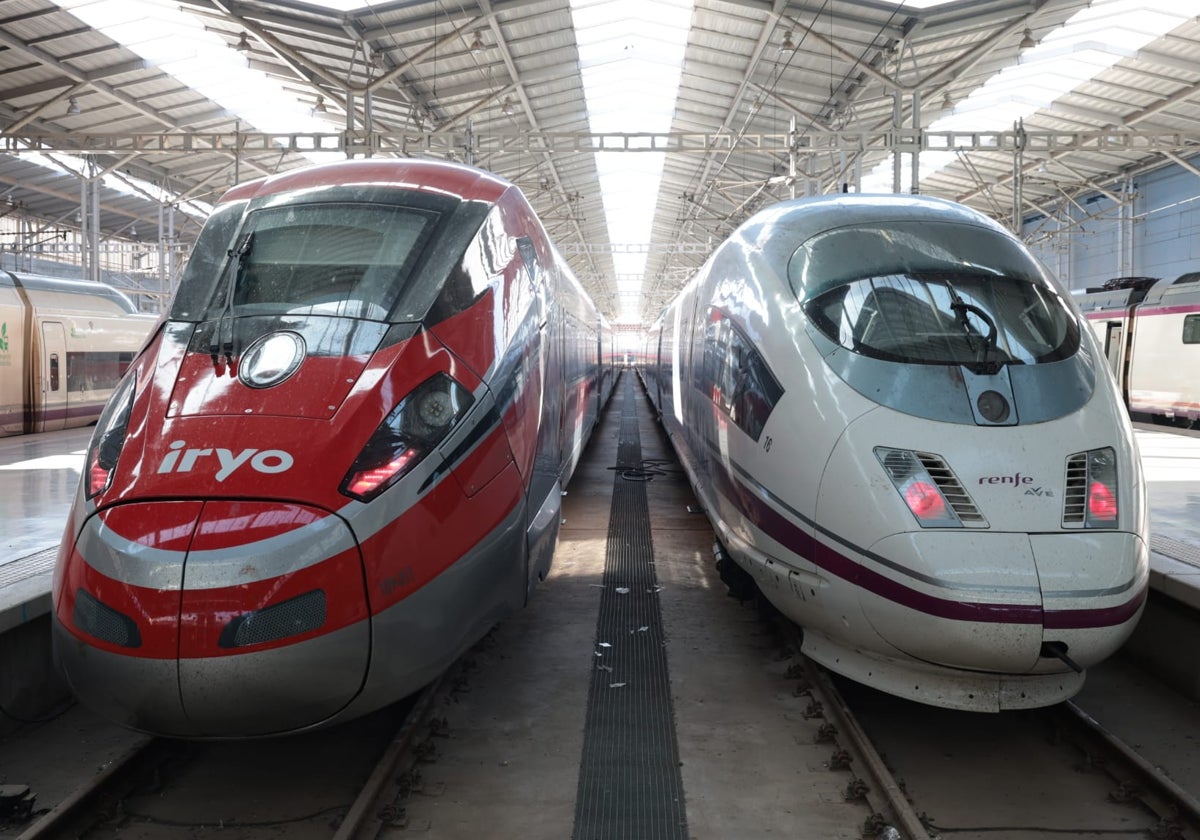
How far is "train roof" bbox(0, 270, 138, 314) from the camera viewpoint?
14859mm

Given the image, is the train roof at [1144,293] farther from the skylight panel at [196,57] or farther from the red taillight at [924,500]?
the skylight panel at [196,57]

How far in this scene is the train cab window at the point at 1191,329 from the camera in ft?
57.3

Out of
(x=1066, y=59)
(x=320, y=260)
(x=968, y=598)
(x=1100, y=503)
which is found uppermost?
(x=1066, y=59)

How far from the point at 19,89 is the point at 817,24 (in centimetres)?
1648

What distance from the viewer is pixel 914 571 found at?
12.9 feet

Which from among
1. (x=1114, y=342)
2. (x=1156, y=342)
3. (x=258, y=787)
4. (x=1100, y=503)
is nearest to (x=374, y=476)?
(x=258, y=787)

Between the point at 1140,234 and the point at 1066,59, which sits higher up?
the point at 1066,59

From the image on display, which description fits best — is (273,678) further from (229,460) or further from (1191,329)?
(1191,329)

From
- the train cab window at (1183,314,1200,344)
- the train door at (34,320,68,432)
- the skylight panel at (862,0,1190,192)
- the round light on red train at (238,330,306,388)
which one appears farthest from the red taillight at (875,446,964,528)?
the skylight panel at (862,0,1190,192)

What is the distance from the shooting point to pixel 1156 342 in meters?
18.8

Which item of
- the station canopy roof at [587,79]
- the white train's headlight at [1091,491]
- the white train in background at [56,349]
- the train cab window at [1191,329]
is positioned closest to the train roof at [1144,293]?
the train cab window at [1191,329]

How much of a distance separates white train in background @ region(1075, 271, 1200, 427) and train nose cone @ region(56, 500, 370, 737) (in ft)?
58.9

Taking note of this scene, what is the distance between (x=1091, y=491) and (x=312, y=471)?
326 centimetres

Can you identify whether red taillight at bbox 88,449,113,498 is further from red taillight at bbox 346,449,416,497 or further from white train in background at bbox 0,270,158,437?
white train in background at bbox 0,270,158,437
